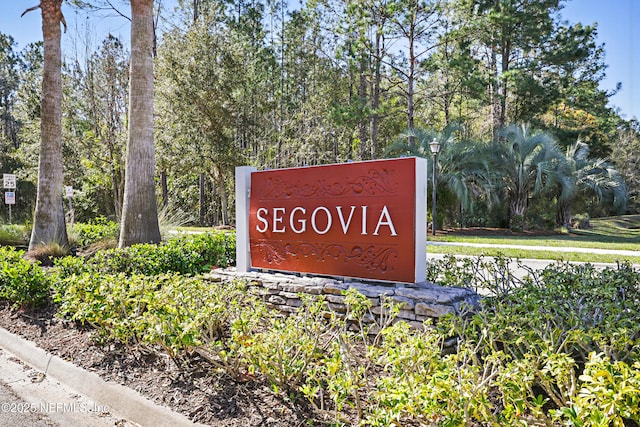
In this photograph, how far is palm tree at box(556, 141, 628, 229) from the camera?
18188mm

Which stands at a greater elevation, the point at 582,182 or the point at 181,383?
the point at 582,182

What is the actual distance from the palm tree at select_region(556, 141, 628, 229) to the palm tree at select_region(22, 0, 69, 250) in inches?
717

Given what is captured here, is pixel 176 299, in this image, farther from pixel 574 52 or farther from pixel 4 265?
pixel 574 52

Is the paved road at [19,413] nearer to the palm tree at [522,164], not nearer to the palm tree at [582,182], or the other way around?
the palm tree at [522,164]

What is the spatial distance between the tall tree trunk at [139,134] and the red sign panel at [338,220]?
10.5 feet

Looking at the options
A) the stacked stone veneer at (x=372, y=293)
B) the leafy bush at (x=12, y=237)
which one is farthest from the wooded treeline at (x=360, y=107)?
the stacked stone veneer at (x=372, y=293)

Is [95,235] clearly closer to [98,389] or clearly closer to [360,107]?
[98,389]

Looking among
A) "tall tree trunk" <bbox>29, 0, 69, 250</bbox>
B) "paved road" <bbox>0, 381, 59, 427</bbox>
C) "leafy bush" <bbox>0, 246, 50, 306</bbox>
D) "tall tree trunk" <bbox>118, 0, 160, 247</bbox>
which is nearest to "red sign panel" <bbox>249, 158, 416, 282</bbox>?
"leafy bush" <bbox>0, 246, 50, 306</bbox>

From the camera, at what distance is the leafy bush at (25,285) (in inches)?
186

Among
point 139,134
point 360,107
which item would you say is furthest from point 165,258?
point 360,107

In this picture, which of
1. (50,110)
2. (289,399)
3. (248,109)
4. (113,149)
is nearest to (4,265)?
(289,399)

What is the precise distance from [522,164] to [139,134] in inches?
644

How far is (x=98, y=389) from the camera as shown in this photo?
10.1ft

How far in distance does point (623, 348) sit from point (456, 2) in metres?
19.2
